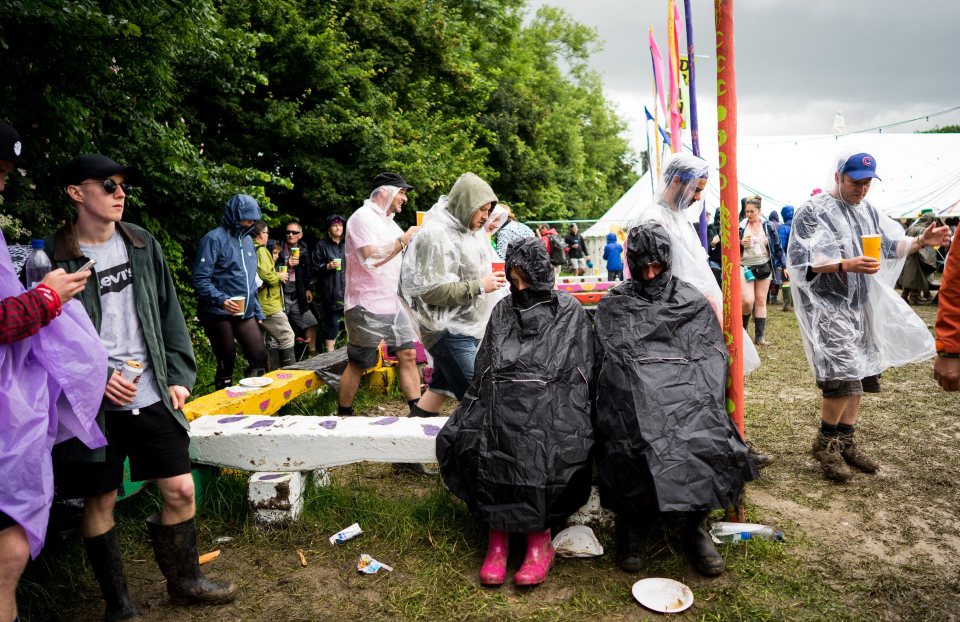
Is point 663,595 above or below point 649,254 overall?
below

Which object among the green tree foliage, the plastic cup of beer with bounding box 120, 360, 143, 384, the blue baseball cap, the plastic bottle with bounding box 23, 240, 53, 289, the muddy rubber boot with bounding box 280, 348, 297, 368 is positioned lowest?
the muddy rubber boot with bounding box 280, 348, 297, 368

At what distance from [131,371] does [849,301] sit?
11.5ft

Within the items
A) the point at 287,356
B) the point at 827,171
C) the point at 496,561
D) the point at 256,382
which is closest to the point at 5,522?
the point at 496,561

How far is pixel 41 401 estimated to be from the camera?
1941 millimetres

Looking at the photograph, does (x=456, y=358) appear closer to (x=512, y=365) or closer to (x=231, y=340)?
(x=512, y=365)

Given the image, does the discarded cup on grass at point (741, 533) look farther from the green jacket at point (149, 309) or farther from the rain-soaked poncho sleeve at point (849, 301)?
the green jacket at point (149, 309)

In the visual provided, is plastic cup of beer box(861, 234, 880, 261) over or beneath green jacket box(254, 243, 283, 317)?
over

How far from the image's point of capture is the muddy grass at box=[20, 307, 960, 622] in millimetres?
2467

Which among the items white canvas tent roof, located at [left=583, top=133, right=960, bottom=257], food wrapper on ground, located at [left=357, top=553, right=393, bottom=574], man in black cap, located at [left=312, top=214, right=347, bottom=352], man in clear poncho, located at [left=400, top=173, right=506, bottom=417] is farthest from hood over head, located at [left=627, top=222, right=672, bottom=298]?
white canvas tent roof, located at [left=583, top=133, right=960, bottom=257]

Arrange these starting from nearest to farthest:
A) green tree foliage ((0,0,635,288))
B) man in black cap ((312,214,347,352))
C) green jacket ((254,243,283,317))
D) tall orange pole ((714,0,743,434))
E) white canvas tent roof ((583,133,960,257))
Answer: tall orange pole ((714,0,743,434))
green tree foliage ((0,0,635,288))
green jacket ((254,243,283,317))
man in black cap ((312,214,347,352))
white canvas tent roof ((583,133,960,257))

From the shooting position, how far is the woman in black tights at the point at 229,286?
468 cm

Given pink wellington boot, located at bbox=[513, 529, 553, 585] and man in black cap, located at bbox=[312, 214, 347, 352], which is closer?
pink wellington boot, located at bbox=[513, 529, 553, 585]

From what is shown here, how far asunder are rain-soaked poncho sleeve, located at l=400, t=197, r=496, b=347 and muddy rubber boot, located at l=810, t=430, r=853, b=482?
203 centimetres

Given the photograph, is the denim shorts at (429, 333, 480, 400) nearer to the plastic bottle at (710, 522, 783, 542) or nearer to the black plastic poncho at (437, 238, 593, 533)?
the black plastic poncho at (437, 238, 593, 533)
